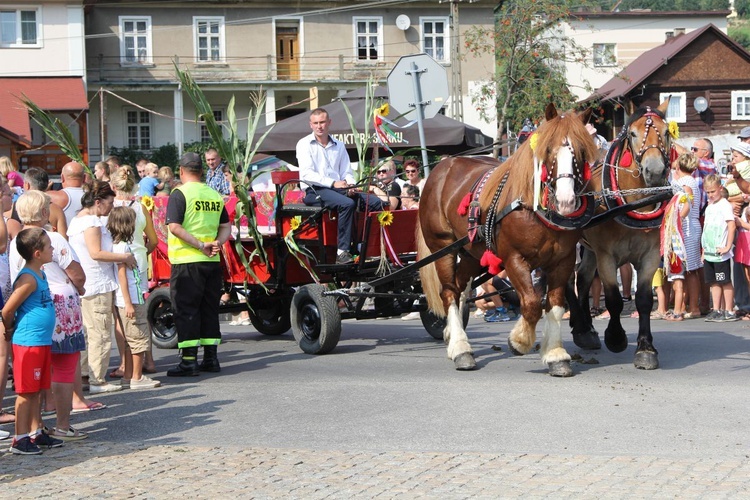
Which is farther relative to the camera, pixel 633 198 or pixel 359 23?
pixel 359 23

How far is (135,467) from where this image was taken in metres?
6.64

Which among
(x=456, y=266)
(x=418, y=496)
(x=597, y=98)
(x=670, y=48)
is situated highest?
(x=670, y=48)

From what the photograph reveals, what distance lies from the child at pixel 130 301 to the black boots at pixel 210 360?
73 centimetres

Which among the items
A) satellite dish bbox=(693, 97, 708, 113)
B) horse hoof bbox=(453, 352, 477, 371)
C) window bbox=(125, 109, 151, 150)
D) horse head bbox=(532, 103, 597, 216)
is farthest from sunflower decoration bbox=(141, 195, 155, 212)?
satellite dish bbox=(693, 97, 708, 113)

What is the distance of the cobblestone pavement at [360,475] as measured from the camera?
584 centimetres

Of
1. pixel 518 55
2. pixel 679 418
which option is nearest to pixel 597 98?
pixel 518 55

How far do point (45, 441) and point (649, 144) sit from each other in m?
5.39

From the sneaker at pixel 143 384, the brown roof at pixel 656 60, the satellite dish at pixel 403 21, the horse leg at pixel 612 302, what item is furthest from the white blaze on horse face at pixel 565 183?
the brown roof at pixel 656 60

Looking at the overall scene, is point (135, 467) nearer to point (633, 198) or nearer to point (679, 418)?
point (679, 418)

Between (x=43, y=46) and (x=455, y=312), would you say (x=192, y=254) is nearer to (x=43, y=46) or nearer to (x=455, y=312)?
(x=455, y=312)

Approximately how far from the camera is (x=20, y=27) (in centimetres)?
4609

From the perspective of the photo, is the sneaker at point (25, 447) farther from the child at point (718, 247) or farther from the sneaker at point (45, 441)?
the child at point (718, 247)

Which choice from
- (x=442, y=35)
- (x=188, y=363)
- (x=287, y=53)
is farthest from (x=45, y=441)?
(x=442, y=35)

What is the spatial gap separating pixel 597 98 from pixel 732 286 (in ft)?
115
